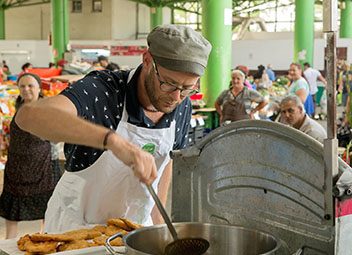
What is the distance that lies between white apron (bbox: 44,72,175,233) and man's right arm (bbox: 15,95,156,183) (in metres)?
0.38

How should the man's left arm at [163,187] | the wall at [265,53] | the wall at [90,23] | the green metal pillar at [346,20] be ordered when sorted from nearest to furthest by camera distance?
the man's left arm at [163,187] → the wall at [265,53] → the green metal pillar at [346,20] → the wall at [90,23]

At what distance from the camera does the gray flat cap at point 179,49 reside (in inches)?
80.7

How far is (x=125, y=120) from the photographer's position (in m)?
2.47

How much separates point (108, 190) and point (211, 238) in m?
0.79

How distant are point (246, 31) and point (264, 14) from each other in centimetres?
538

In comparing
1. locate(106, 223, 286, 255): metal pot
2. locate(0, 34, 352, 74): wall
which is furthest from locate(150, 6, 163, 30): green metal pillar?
locate(106, 223, 286, 255): metal pot

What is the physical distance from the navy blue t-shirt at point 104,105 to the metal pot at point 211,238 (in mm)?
609

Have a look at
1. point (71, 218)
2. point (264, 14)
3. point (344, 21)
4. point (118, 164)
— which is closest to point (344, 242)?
point (118, 164)

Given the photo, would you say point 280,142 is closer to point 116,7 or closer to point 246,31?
point 246,31

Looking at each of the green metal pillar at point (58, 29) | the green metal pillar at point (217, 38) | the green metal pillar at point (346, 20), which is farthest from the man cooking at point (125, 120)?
the green metal pillar at point (346, 20)

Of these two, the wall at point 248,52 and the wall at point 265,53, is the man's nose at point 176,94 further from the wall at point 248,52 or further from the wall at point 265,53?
the wall at point 265,53

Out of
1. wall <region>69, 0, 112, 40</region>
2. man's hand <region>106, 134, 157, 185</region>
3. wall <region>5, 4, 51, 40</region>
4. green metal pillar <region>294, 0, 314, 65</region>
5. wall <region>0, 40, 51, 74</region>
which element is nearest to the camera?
man's hand <region>106, 134, 157, 185</region>

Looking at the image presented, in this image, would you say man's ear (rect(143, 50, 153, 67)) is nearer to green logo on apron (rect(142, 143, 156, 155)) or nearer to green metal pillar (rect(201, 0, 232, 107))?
green logo on apron (rect(142, 143, 156, 155))

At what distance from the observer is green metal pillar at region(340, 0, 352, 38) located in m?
25.2
